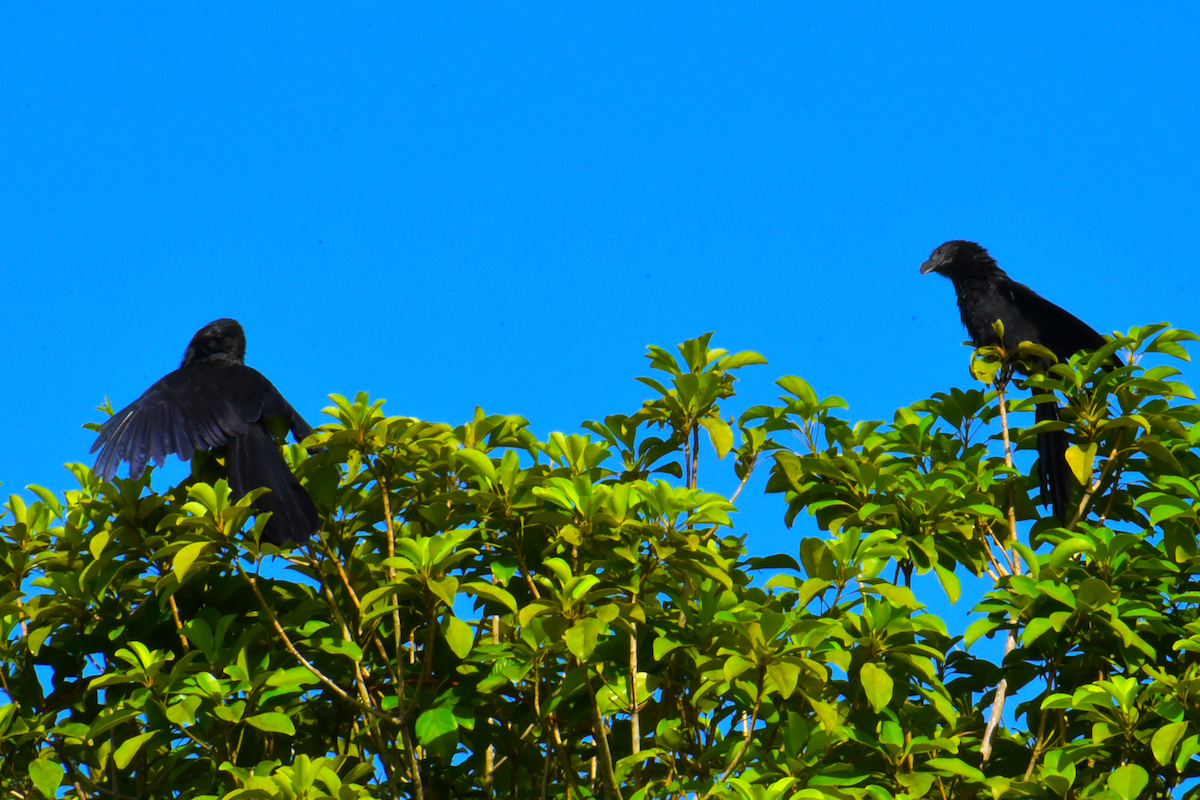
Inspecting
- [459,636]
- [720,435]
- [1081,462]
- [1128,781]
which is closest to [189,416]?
[459,636]

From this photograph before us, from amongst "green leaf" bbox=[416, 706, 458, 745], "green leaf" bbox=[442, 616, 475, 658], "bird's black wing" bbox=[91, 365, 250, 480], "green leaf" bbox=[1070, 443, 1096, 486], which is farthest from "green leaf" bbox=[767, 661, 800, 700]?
"bird's black wing" bbox=[91, 365, 250, 480]

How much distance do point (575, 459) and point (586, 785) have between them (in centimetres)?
119

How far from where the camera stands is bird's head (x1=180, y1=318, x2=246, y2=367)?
544 centimetres

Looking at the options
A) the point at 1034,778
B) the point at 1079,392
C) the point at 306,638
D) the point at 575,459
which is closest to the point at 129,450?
the point at 306,638

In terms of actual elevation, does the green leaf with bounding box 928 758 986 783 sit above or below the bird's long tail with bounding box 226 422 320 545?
below

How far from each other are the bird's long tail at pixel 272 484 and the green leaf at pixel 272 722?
60 centimetres

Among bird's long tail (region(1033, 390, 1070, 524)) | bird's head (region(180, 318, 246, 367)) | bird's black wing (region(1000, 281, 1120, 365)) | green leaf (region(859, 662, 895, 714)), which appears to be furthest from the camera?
bird's black wing (region(1000, 281, 1120, 365))

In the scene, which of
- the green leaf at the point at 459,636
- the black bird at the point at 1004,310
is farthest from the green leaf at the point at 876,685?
the black bird at the point at 1004,310

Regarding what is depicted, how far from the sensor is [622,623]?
3.35 metres

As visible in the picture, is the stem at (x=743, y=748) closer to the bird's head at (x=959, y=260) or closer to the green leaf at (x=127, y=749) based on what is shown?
the green leaf at (x=127, y=749)

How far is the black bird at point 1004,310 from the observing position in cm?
575

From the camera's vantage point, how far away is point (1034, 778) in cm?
349

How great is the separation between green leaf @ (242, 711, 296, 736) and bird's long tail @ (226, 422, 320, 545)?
60 centimetres

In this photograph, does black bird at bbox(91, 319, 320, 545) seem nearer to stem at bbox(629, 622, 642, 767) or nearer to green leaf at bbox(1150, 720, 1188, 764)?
stem at bbox(629, 622, 642, 767)
